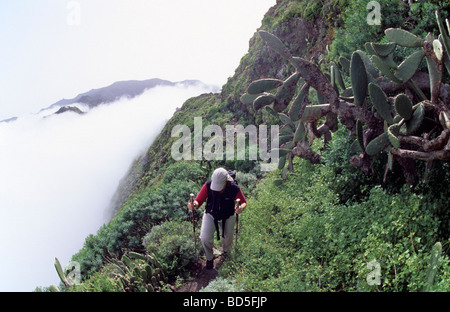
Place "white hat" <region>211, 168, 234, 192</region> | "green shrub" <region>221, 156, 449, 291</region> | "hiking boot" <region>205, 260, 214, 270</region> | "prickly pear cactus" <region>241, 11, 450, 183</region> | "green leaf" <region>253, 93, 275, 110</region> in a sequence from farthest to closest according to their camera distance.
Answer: "hiking boot" <region>205, 260, 214, 270</region>, "green leaf" <region>253, 93, 275, 110</region>, "white hat" <region>211, 168, 234, 192</region>, "prickly pear cactus" <region>241, 11, 450, 183</region>, "green shrub" <region>221, 156, 449, 291</region>

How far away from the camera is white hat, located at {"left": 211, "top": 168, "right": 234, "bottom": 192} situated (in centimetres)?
530

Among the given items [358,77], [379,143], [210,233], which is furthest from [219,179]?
[358,77]

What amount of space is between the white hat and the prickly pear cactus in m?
1.38

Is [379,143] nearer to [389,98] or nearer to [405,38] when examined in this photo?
[389,98]

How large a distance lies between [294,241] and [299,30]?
13.8m

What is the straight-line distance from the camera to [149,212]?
8281 mm

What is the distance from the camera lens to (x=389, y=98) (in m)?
4.84

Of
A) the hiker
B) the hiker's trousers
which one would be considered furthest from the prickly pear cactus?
the hiker's trousers

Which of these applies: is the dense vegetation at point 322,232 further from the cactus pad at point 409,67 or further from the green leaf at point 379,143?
the cactus pad at point 409,67

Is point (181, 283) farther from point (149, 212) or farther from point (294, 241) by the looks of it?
point (149, 212)

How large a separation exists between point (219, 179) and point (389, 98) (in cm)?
294

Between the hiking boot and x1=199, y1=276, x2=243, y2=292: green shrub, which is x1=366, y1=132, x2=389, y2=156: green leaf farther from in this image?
the hiking boot
